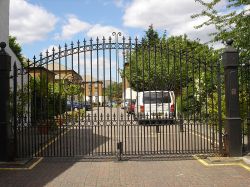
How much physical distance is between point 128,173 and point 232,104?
3354 mm

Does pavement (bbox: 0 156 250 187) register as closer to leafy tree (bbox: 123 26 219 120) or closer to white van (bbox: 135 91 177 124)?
white van (bbox: 135 91 177 124)

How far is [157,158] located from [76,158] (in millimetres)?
2154

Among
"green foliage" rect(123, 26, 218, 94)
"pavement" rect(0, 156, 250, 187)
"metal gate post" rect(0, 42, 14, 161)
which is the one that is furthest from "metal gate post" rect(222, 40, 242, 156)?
"metal gate post" rect(0, 42, 14, 161)

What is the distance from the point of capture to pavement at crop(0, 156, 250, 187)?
8.70 m

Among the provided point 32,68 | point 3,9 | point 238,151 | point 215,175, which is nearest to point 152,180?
point 215,175

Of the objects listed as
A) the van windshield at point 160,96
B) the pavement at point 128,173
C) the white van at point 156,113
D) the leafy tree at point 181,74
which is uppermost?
the leafy tree at point 181,74

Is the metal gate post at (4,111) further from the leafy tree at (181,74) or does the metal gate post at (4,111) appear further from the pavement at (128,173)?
the leafy tree at (181,74)

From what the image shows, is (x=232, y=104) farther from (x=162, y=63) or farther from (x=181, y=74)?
(x=162, y=63)

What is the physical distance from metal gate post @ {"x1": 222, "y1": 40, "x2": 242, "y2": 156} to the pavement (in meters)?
0.52

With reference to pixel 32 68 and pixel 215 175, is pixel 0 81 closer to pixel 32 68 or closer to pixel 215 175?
pixel 32 68

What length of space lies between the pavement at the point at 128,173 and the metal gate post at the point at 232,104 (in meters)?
0.52

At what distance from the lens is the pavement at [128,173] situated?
8.70 meters

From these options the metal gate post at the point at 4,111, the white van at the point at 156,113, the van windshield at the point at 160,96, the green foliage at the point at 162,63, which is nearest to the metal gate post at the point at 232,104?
the green foliage at the point at 162,63

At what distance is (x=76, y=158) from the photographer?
11734mm
